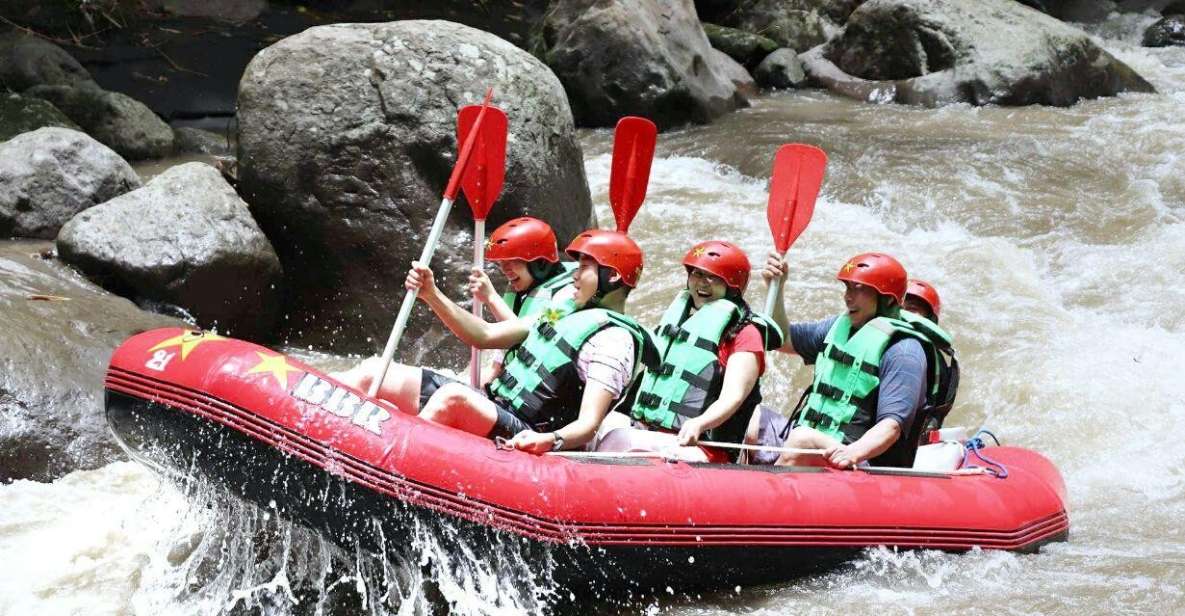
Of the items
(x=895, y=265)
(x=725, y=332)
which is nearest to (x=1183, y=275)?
(x=895, y=265)

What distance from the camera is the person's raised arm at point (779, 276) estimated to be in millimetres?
5078

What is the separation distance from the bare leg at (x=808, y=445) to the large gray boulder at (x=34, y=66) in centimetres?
723

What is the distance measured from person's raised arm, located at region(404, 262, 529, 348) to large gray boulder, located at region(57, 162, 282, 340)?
2405 millimetres

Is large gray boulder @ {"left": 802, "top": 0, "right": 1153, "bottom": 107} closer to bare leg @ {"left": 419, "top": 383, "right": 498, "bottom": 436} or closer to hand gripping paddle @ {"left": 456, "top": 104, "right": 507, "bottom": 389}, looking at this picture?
hand gripping paddle @ {"left": 456, "top": 104, "right": 507, "bottom": 389}

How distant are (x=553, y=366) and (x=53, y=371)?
2.34 metres

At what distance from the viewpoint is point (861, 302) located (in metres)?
4.77

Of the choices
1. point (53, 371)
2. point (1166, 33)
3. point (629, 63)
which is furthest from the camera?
point (1166, 33)

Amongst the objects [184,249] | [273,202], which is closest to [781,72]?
[273,202]

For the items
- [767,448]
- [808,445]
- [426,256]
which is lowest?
[808,445]

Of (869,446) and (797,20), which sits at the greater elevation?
(869,446)

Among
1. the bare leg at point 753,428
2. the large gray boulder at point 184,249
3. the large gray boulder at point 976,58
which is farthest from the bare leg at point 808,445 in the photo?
the large gray boulder at point 976,58

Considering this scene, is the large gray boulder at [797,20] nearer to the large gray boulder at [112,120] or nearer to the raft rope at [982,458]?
the large gray boulder at [112,120]

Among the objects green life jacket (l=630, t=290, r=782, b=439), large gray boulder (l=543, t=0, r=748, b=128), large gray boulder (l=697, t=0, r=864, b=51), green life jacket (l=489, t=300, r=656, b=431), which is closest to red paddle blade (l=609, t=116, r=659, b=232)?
green life jacket (l=630, t=290, r=782, b=439)

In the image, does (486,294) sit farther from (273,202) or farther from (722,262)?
(273,202)
